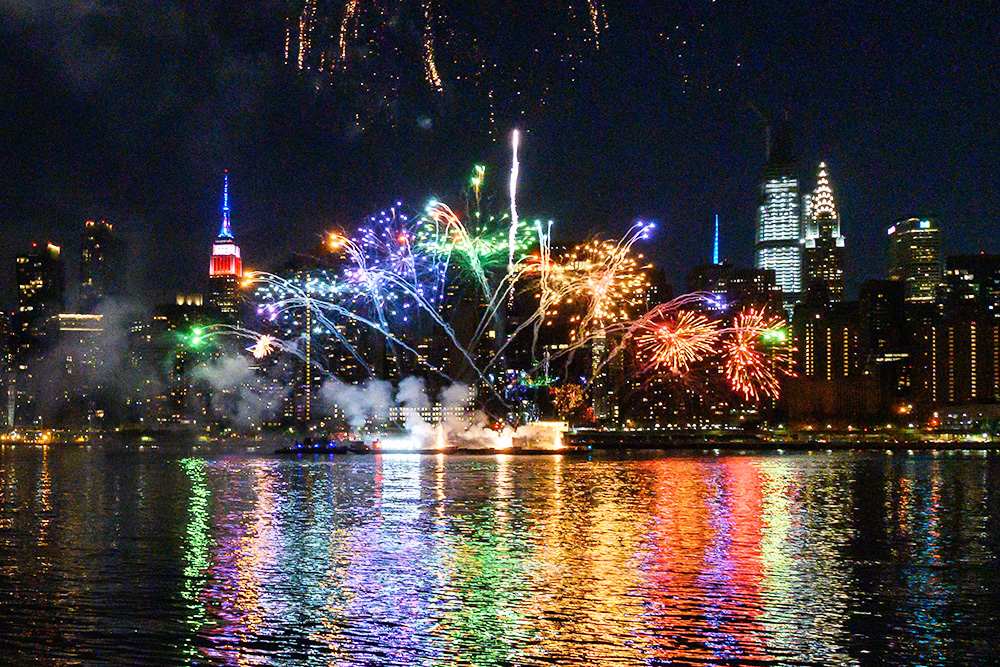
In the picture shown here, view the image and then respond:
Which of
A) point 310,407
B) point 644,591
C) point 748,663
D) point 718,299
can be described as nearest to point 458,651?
point 748,663

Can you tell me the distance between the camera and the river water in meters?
14.7

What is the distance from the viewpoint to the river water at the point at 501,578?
1470cm

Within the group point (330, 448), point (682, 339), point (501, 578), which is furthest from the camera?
point (330, 448)

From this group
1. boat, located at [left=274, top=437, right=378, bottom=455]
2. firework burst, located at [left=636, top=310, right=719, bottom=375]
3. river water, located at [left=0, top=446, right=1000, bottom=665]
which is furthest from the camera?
boat, located at [left=274, top=437, right=378, bottom=455]

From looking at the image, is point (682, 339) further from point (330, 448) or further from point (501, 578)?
point (330, 448)

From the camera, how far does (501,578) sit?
19.8 meters

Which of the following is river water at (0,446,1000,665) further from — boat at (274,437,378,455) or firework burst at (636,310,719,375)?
boat at (274,437,378,455)

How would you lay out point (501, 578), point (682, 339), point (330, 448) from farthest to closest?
1. point (330, 448)
2. point (682, 339)
3. point (501, 578)

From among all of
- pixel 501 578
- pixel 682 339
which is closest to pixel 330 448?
pixel 682 339

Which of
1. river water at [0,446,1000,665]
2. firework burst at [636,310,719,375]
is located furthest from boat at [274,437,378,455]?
river water at [0,446,1000,665]

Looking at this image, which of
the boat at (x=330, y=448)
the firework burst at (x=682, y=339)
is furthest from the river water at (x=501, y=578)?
the boat at (x=330, y=448)

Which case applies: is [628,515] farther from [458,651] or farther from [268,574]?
[458,651]

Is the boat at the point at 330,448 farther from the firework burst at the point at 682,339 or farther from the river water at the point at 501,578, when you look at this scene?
the river water at the point at 501,578

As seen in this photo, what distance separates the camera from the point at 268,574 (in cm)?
2050
